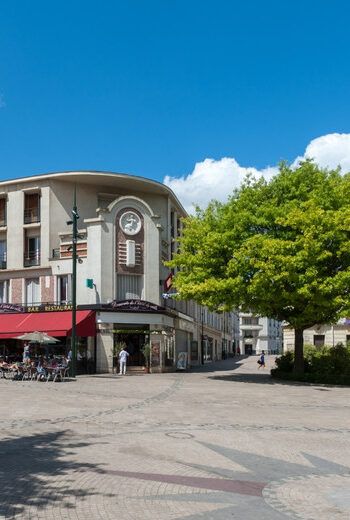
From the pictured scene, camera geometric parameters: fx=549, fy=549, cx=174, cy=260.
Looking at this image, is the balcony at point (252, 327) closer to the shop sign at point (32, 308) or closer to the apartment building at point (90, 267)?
the apartment building at point (90, 267)

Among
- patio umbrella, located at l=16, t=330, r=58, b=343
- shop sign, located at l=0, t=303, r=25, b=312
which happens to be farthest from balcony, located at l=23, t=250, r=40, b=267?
patio umbrella, located at l=16, t=330, r=58, b=343

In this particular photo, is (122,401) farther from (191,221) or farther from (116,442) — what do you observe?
(191,221)

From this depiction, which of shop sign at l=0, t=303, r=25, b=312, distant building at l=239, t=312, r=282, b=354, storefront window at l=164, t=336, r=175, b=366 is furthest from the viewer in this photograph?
distant building at l=239, t=312, r=282, b=354

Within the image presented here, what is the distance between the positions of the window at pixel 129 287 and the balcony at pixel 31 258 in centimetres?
646

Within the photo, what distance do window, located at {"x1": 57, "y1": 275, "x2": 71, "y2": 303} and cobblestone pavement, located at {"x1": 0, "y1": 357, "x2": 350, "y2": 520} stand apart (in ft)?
60.6

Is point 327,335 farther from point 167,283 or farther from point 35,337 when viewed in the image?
point 35,337

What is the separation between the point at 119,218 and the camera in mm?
36188

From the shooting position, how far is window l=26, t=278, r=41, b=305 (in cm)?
3756

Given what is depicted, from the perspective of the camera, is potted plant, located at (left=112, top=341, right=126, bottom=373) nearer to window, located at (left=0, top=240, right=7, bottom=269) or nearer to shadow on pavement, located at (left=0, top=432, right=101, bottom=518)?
window, located at (left=0, top=240, right=7, bottom=269)

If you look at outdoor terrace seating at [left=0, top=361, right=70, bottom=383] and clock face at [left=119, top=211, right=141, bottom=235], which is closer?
outdoor terrace seating at [left=0, top=361, right=70, bottom=383]

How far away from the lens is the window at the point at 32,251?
38.4 metres

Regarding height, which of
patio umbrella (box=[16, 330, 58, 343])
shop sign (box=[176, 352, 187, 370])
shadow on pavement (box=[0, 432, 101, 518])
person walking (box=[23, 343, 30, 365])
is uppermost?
patio umbrella (box=[16, 330, 58, 343])

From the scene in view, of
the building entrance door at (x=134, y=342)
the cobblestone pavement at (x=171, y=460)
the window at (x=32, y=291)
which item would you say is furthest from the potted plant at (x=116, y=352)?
the cobblestone pavement at (x=171, y=460)

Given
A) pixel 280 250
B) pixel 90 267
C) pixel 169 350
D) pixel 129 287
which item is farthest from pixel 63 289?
pixel 280 250
